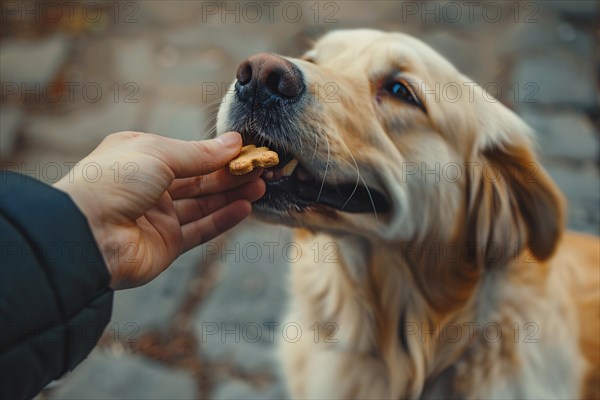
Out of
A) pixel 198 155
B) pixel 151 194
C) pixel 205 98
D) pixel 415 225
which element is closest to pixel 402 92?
pixel 415 225

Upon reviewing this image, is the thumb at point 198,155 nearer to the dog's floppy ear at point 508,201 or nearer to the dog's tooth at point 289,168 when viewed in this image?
the dog's tooth at point 289,168

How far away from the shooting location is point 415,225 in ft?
6.59

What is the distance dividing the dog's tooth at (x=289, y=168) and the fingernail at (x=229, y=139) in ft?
0.56

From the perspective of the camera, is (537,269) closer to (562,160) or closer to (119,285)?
(119,285)

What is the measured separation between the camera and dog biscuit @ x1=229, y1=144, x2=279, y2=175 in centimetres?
175

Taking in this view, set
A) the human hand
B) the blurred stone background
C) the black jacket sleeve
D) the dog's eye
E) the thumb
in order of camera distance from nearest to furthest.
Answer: the black jacket sleeve, the human hand, the thumb, the dog's eye, the blurred stone background

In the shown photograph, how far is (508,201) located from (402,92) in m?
0.46

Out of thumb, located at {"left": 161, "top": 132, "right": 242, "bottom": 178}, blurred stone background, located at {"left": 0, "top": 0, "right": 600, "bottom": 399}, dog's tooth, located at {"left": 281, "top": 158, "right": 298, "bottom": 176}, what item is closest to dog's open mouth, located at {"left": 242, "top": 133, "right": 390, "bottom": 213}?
dog's tooth, located at {"left": 281, "top": 158, "right": 298, "bottom": 176}

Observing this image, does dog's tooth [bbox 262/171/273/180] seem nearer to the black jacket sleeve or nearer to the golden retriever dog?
the golden retriever dog

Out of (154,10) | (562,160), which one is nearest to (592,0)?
(562,160)

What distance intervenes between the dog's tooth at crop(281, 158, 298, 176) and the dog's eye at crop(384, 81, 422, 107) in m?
0.37

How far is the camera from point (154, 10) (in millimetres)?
4586

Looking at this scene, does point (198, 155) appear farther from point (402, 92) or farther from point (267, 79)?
point (402, 92)

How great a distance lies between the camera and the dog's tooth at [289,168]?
1.92 meters
